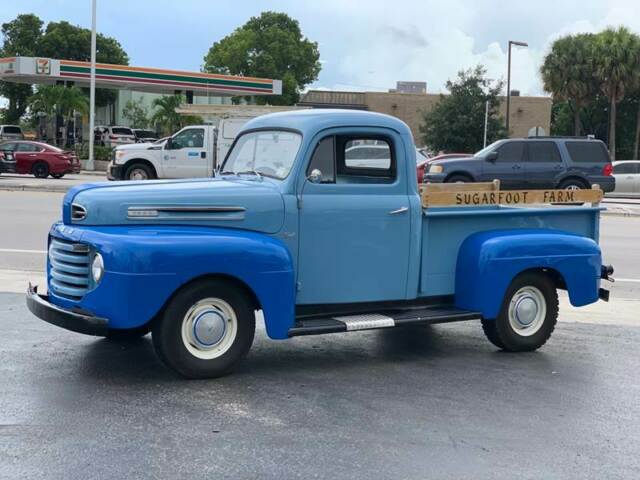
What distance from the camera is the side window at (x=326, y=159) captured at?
20.6 ft

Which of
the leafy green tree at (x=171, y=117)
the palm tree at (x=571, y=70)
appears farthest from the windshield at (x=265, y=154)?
the palm tree at (x=571, y=70)

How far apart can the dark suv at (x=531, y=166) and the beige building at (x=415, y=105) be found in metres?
34.7

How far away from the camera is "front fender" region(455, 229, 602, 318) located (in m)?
6.66

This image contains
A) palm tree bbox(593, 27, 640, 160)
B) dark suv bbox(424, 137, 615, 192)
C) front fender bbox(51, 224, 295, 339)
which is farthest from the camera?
palm tree bbox(593, 27, 640, 160)

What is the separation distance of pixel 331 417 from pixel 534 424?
1.31m

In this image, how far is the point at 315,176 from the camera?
243 inches

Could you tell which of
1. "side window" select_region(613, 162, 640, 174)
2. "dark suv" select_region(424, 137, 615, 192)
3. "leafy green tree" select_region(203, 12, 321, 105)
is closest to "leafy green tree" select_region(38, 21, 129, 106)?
"leafy green tree" select_region(203, 12, 321, 105)

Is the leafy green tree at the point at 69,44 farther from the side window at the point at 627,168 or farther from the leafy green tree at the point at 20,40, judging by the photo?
the side window at the point at 627,168

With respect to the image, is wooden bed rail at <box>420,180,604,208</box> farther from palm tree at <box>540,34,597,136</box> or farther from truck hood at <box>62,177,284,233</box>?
palm tree at <box>540,34,597,136</box>

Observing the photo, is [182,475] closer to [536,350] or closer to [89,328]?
[89,328]

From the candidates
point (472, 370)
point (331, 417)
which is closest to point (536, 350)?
point (472, 370)

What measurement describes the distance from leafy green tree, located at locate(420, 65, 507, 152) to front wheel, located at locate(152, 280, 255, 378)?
40220 mm

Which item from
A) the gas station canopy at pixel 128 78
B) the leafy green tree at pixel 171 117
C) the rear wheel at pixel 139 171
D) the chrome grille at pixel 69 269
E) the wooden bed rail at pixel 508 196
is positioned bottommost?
the chrome grille at pixel 69 269

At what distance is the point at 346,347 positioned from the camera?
715 cm
